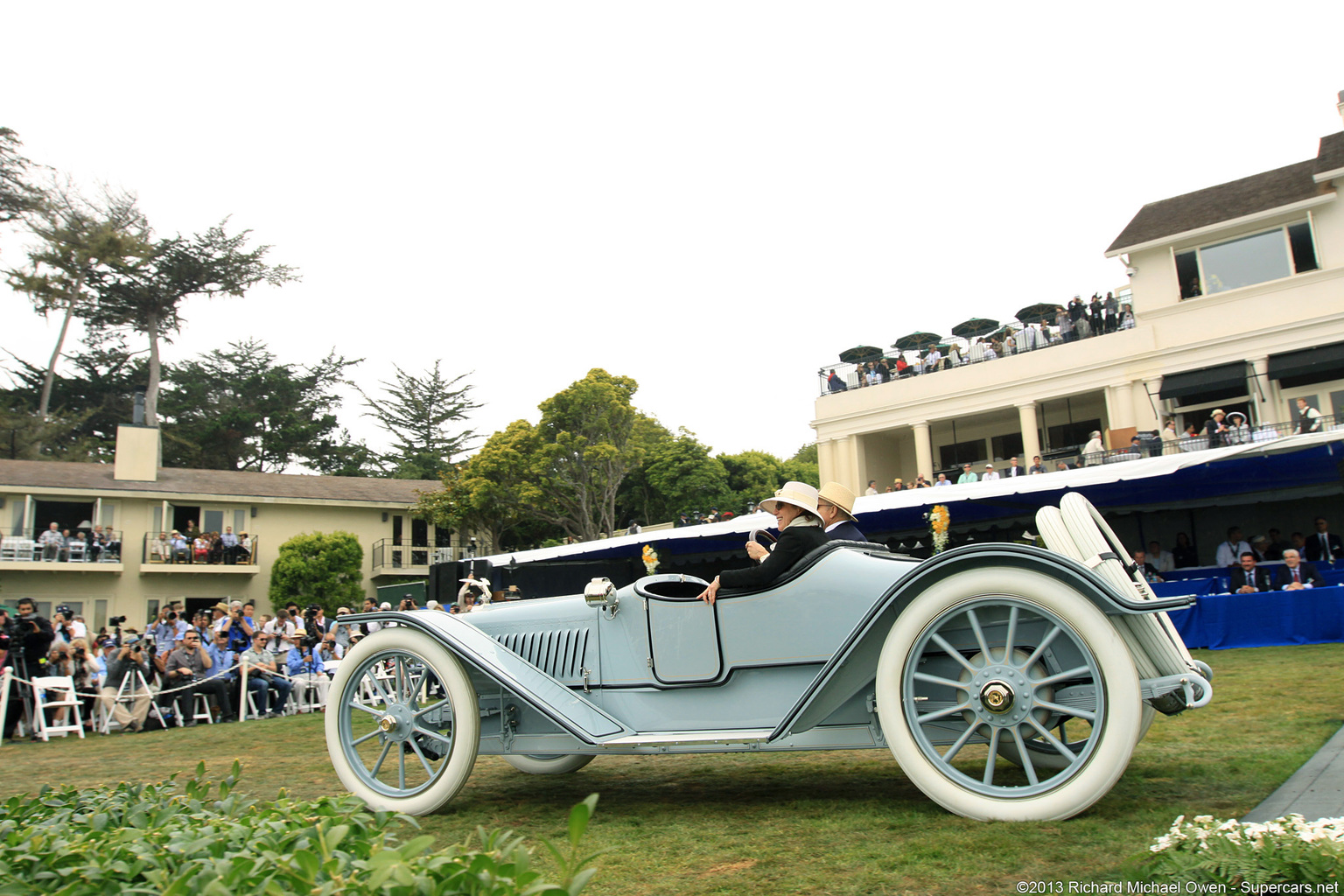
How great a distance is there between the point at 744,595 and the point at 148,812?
2598mm

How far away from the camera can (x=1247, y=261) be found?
23531 millimetres

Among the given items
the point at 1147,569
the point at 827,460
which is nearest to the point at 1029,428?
the point at 827,460

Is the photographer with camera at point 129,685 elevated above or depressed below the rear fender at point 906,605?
below

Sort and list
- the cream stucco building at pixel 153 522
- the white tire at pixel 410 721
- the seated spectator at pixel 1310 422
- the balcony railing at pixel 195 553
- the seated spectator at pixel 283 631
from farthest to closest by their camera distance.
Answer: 1. the balcony railing at pixel 195 553
2. the cream stucco building at pixel 153 522
3. the seated spectator at pixel 1310 422
4. the seated spectator at pixel 283 631
5. the white tire at pixel 410 721

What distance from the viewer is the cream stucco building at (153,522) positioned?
30.1 metres

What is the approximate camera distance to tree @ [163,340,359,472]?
4681 centimetres

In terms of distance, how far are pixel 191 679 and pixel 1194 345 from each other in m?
24.1

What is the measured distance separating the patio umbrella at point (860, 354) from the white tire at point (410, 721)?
2737cm

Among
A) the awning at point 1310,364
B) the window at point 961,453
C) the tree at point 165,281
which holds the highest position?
the tree at point 165,281

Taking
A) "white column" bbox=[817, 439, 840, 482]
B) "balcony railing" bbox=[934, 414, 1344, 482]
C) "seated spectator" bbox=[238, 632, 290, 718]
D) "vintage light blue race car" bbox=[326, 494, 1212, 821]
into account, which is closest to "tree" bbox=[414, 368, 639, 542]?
"white column" bbox=[817, 439, 840, 482]

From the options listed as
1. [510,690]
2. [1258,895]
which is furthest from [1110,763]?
[510,690]

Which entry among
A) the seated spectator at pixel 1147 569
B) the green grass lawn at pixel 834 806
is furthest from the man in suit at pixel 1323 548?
the green grass lawn at pixel 834 806

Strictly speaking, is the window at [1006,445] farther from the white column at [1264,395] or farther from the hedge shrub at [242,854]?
the hedge shrub at [242,854]

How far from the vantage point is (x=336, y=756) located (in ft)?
15.9
